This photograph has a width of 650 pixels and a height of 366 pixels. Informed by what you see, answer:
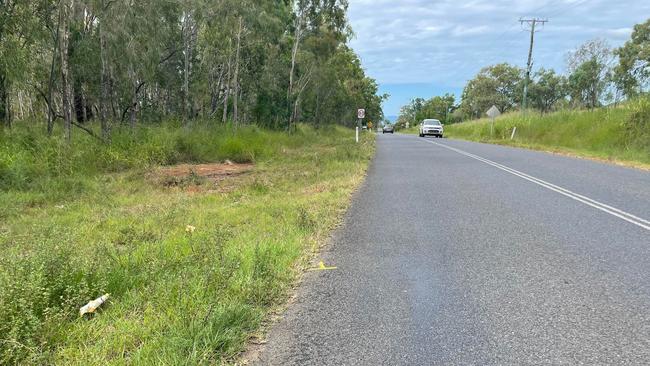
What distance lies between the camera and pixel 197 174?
13.4 metres

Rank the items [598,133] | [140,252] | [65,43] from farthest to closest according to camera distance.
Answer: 1. [598,133]
2. [65,43]
3. [140,252]

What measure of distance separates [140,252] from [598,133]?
24983 mm

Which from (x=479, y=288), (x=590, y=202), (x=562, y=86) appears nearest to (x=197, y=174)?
(x=590, y=202)

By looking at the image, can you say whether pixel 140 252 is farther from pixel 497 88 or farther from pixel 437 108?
pixel 437 108

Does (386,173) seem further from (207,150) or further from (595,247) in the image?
(595,247)

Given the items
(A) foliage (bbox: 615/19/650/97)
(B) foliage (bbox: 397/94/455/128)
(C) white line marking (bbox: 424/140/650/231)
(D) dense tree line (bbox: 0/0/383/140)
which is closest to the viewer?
(C) white line marking (bbox: 424/140/650/231)

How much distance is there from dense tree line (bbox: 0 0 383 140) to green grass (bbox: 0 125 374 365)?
5.78 meters

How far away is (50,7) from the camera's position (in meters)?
19.0

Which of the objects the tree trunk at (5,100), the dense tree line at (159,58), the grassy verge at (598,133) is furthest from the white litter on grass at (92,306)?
the tree trunk at (5,100)

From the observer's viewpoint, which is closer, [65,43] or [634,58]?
[65,43]

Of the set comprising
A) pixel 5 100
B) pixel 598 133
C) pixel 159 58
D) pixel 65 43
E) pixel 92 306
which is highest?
pixel 159 58

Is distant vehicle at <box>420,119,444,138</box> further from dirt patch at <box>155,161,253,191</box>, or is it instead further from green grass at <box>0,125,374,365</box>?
green grass at <box>0,125,374,365</box>

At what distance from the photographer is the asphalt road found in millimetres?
3369

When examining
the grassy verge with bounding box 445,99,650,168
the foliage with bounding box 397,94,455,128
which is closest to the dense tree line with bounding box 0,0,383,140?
the grassy verge with bounding box 445,99,650,168
